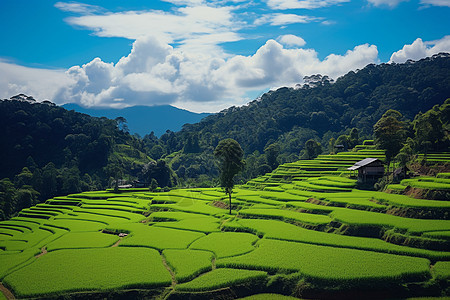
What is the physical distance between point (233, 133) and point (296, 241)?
4439 inches

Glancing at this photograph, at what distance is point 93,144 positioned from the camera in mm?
92000

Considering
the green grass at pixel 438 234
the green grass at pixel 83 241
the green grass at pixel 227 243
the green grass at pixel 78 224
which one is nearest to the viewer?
the green grass at pixel 438 234

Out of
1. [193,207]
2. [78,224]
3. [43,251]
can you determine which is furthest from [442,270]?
[78,224]

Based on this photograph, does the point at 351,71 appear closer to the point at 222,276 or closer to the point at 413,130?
the point at 413,130

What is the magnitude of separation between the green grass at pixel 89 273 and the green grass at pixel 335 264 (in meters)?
4.54

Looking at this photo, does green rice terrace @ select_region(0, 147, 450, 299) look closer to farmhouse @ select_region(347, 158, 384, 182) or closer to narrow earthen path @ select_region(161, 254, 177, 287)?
narrow earthen path @ select_region(161, 254, 177, 287)

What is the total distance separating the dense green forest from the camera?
69.0 m

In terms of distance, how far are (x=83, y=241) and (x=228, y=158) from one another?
52.8 ft

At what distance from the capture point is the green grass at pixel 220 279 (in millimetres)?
17828

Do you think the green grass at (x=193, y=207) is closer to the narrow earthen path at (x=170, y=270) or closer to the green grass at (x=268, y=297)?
the narrow earthen path at (x=170, y=270)

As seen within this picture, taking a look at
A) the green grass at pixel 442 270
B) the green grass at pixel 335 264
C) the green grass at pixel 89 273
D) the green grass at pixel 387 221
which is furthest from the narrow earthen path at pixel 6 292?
the green grass at pixel 442 270

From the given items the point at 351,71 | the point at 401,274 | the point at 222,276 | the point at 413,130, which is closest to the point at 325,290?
the point at 401,274

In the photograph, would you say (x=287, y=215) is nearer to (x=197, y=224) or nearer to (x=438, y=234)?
(x=197, y=224)

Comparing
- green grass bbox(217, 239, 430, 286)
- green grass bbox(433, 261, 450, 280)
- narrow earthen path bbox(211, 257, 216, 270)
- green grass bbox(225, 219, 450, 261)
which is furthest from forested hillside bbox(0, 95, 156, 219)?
green grass bbox(433, 261, 450, 280)
